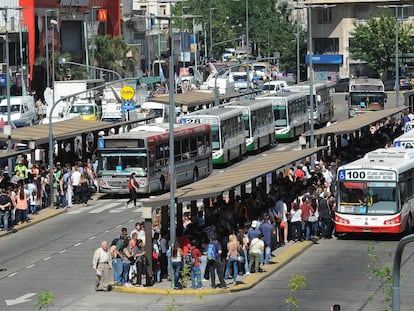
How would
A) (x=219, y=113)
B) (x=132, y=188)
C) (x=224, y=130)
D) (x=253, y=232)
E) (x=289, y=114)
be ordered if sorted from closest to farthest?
(x=253, y=232)
(x=132, y=188)
(x=224, y=130)
(x=219, y=113)
(x=289, y=114)

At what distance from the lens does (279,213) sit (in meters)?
41.0

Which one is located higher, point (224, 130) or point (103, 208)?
point (224, 130)

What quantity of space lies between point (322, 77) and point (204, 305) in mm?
93091

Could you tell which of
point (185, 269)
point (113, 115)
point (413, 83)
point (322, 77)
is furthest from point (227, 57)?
point (185, 269)

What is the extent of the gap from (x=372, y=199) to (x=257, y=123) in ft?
88.0

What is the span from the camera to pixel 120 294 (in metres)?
33.6

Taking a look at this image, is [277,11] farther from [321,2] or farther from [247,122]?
[247,122]

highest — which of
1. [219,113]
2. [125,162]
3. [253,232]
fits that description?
[219,113]

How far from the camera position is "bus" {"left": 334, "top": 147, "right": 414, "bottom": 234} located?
4062 cm

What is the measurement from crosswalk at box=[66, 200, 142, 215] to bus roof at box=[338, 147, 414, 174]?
9.58 m

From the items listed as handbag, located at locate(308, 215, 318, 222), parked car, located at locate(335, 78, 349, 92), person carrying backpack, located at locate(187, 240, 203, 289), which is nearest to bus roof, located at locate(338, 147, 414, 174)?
handbag, located at locate(308, 215, 318, 222)

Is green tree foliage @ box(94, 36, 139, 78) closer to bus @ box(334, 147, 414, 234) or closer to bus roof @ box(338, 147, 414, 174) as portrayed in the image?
bus roof @ box(338, 147, 414, 174)

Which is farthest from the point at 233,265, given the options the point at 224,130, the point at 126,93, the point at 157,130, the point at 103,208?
the point at 126,93

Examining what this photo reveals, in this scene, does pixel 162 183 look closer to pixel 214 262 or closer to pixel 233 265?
pixel 233 265
